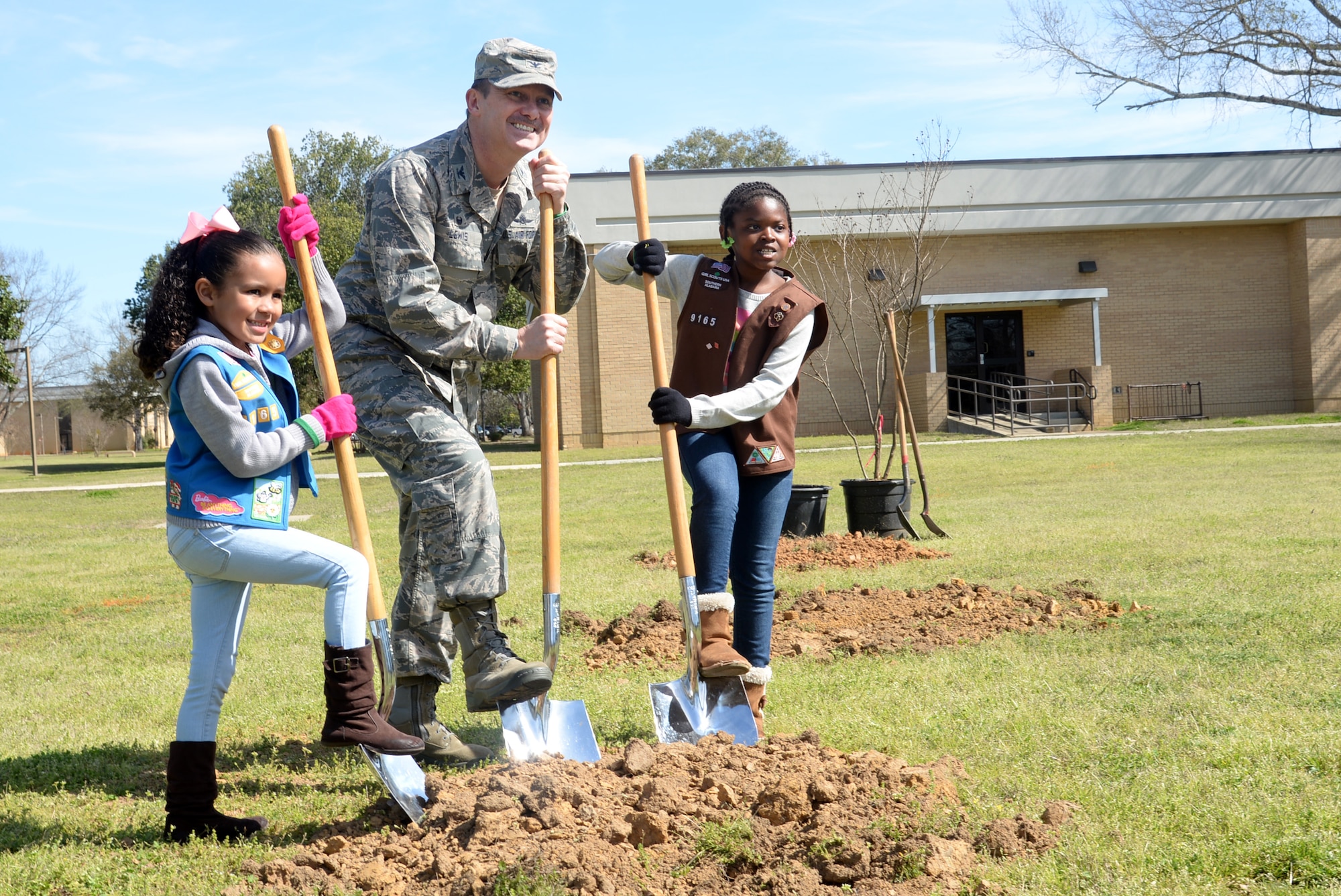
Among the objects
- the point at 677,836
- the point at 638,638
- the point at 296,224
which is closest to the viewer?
the point at 677,836

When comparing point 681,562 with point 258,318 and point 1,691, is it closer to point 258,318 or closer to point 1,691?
point 258,318

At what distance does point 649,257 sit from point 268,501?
1.75m

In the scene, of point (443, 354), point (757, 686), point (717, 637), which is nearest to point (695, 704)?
point (717, 637)

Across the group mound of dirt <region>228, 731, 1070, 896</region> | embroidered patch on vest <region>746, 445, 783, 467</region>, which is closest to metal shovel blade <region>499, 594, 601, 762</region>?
mound of dirt <region>228, 731, 1070, 896</region>

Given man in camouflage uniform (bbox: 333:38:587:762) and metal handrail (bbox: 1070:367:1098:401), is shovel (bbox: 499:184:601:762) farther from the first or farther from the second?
metal handrail (bbox: 1070:367:1098:401)

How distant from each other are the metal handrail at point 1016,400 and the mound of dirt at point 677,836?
84.0 feet

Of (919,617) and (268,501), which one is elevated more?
(268,501)

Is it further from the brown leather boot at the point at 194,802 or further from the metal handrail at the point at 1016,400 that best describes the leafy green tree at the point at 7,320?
the brown leather boot at the point at 194,802

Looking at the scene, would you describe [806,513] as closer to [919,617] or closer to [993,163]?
[919,617]

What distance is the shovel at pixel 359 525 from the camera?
10.8ft

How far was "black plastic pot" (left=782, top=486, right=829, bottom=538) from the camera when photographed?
374 inches

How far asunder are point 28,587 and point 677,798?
321 inches

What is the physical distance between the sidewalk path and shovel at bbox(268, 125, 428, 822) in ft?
56.6

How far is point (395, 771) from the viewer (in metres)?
3.33
